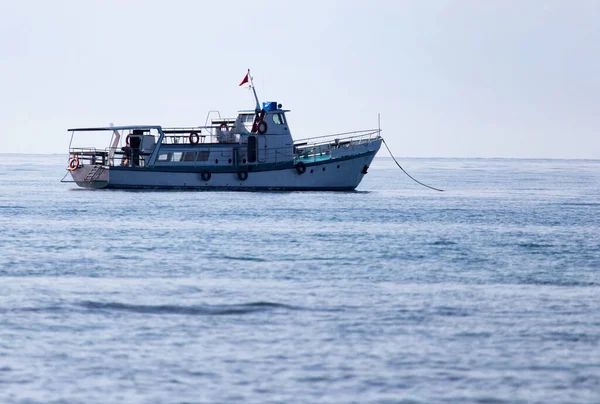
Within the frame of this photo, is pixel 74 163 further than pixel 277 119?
Yes

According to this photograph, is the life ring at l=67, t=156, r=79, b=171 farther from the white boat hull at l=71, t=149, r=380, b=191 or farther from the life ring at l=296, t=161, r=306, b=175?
the life ring at l=296, t=161, r=306, b=175

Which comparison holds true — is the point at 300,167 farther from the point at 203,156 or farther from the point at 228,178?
the point at 203,156

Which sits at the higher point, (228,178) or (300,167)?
(300,167)

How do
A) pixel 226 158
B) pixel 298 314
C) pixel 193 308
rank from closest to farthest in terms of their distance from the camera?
pixel 298 314, pixel 193 308, pixel 226 158

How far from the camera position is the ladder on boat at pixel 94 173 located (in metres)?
79.8

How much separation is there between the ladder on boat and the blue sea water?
28707 mm

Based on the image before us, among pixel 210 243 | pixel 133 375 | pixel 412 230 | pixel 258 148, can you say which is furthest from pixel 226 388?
pixel 258 148

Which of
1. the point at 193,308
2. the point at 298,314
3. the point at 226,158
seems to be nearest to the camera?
the point at 298,314

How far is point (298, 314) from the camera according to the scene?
24.9m

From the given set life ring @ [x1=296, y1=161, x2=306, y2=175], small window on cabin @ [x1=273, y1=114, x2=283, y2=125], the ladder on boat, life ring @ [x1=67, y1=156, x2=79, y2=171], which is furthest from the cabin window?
life ring @ [x1=67, y1=156, x2=79, y2=171]

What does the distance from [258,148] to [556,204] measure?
2223 centimetres

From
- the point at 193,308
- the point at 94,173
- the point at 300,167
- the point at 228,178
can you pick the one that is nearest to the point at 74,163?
the point at 94,173

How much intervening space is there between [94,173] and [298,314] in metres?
58.0

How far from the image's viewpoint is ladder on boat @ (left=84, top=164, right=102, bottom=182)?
79.8m
